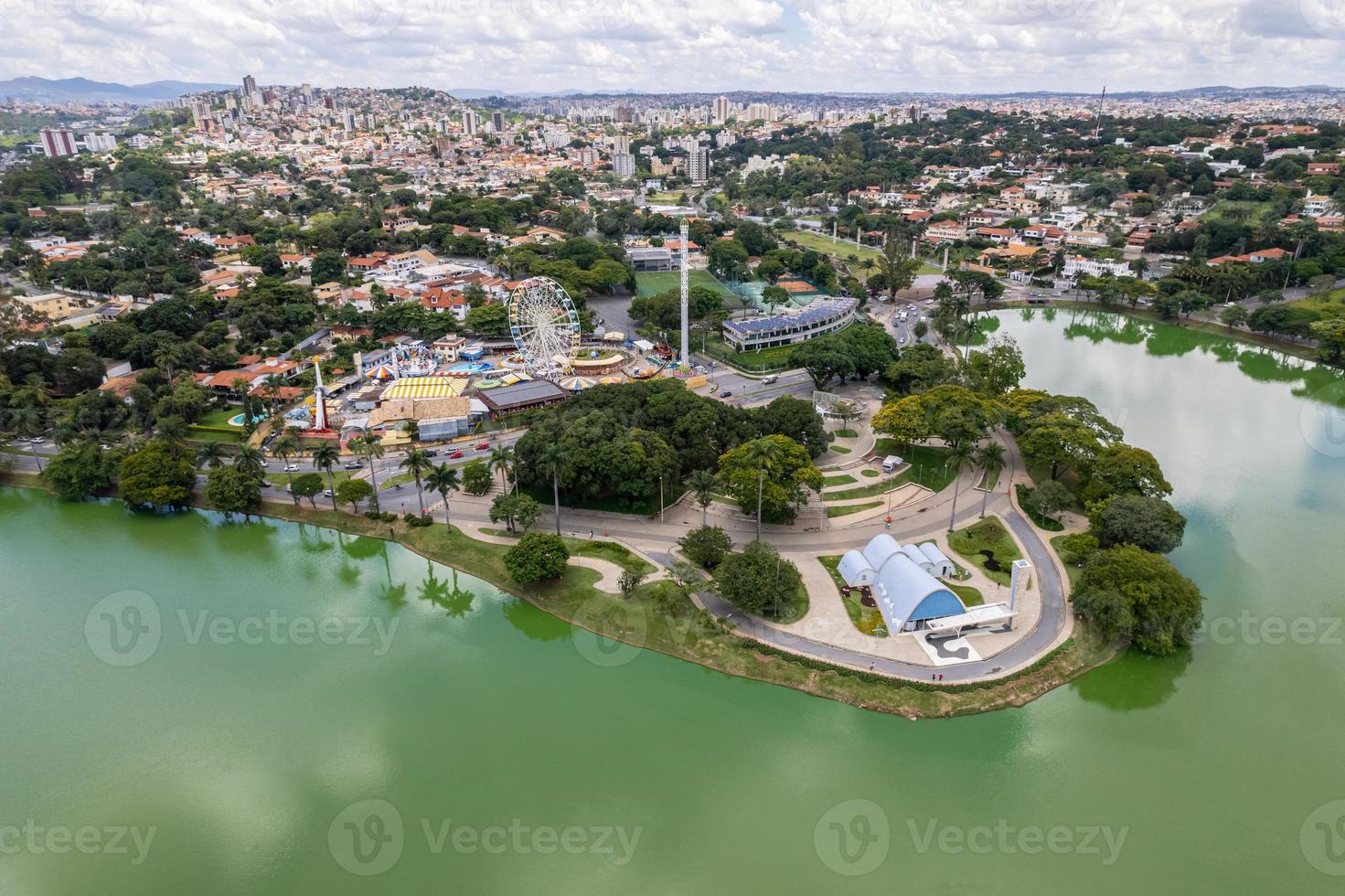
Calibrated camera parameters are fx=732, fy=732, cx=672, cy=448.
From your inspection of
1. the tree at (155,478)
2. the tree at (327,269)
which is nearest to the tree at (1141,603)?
the tree at (155,478)

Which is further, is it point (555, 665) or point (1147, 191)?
point (1147, 191)

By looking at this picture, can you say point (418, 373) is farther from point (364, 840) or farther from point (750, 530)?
point (364, 840)

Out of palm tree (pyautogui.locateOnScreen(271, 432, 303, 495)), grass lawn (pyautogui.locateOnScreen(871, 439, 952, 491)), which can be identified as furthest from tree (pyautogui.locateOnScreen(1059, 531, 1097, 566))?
palm tree (pyautogui.locateOnScreen(271, 432, 303, 495))

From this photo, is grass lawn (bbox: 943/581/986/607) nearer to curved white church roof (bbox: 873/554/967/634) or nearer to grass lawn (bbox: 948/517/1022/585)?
curved white church roof (bbox: 873/554/967/634)

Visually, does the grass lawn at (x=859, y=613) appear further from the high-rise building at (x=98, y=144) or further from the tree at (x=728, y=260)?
the high-rise building at (x=98, y=144)

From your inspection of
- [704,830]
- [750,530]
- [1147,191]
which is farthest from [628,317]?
[1147,191]

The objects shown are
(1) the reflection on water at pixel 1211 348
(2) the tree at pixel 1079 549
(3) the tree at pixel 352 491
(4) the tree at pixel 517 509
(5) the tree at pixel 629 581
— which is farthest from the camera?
(1) the reflection on water at pixel 1211 348
